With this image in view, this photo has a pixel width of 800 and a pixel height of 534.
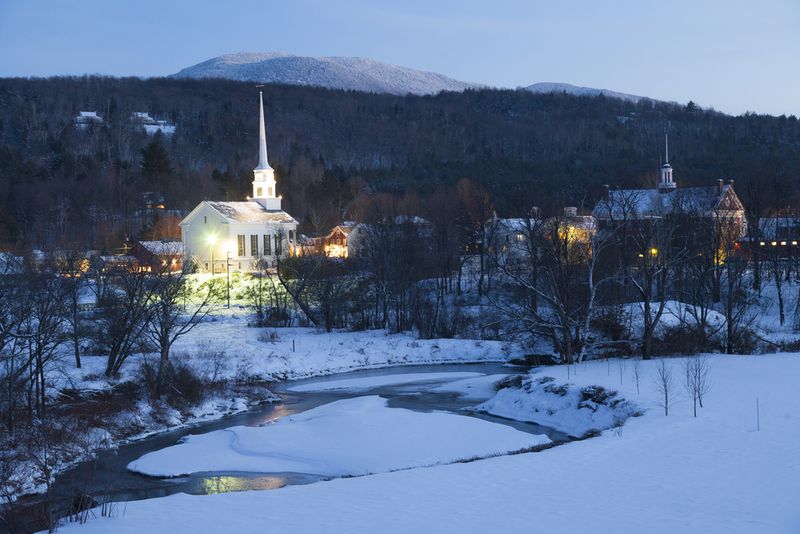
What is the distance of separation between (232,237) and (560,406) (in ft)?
141

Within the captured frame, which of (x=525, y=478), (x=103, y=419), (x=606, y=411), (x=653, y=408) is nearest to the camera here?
(x=525, y=478)

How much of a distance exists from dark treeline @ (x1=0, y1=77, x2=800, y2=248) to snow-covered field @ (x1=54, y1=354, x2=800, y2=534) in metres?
45.4

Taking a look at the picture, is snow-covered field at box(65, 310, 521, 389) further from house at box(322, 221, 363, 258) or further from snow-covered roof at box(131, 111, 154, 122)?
snow-covered roof at box(131, 111, 154, 122)

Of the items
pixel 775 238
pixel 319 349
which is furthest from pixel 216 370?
pixel 775 238

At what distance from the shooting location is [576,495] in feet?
52.9

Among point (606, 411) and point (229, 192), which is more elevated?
point (229, 192)

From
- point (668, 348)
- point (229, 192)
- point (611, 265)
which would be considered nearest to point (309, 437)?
point (668, 348)

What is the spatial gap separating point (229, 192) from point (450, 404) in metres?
68.9

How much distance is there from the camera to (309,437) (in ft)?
84.6

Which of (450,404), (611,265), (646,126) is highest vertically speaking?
(646,126)

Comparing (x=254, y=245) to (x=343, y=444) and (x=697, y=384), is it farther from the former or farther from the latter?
(x=697, y=384)

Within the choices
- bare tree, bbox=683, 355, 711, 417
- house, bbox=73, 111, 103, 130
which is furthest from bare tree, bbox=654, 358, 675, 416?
house, bbox=73, 111, 103, 130

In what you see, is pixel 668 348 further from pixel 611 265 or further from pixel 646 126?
pixel 646 126

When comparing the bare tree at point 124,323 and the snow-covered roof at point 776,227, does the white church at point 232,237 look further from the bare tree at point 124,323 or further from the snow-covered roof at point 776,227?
the snow-covered roof at point 776,227
